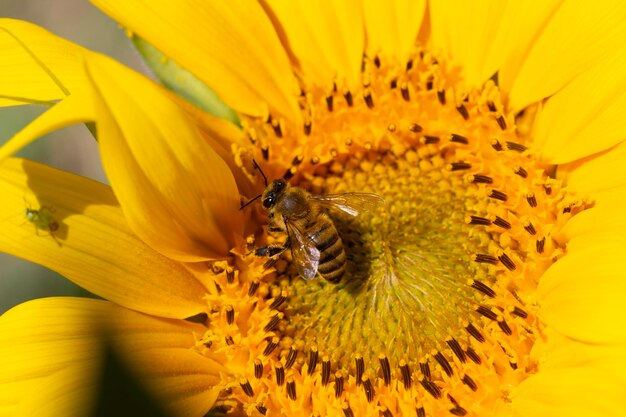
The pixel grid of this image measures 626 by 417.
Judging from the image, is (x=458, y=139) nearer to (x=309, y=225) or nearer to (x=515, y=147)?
(x=515, y=147)

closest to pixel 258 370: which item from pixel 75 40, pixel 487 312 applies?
pixel 487 312

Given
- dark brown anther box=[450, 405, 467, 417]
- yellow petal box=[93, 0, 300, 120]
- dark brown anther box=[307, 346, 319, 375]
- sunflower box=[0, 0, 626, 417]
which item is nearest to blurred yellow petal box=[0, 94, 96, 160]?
sunflower box=[0, 0, 626, 417]

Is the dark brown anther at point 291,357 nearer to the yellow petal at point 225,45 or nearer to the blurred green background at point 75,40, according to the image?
the yellow petal at point 225,45

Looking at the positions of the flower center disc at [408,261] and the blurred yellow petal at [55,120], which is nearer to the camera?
the blurred yellow petal at [55,120]

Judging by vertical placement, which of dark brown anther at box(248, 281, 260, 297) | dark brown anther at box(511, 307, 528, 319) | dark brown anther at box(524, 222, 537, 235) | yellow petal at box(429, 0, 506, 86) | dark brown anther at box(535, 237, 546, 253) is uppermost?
yellow petal at box(429, 0, 506, 86)

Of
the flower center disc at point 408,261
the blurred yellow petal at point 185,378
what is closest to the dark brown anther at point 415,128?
the flower center disc at point 408,261

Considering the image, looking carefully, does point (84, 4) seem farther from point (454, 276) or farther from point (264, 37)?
point (454, 276)

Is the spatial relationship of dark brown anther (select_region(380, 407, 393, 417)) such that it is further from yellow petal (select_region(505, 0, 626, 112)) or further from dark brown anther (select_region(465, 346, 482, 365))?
yellow petal (select_region(505, 0, 626, 112))
